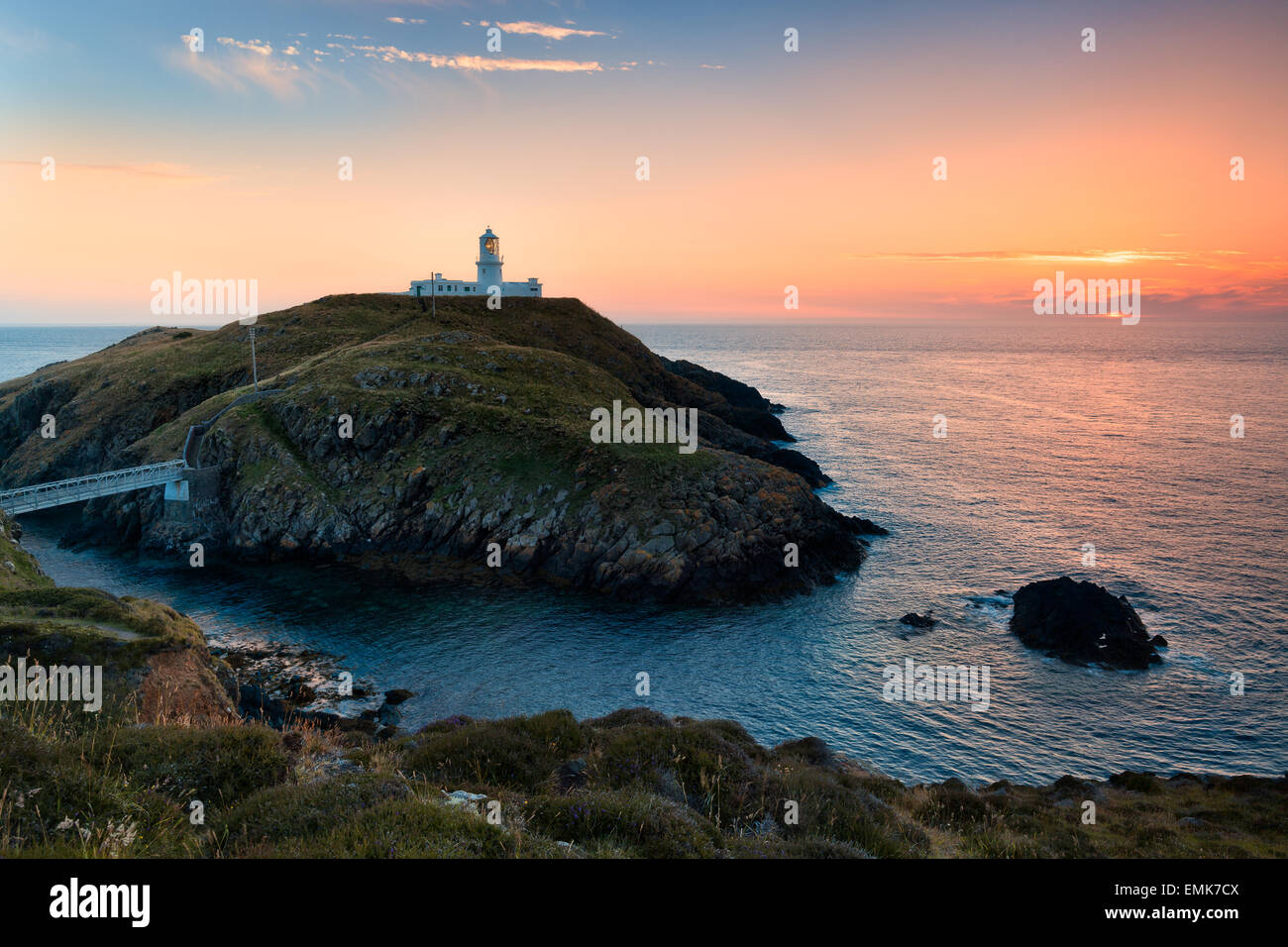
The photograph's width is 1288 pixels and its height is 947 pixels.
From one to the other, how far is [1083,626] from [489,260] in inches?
4233

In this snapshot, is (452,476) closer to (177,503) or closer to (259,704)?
(177,503)

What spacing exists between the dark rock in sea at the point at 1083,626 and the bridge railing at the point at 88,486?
71.2m

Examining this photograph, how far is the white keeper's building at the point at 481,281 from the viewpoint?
388 ft

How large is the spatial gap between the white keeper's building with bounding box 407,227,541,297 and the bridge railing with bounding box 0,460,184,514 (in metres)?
63.4

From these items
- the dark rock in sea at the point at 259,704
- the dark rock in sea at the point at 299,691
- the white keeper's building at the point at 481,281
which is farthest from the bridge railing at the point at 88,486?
the white keeper's building at the point at 481,281

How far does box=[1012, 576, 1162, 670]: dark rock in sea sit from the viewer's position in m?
39.8

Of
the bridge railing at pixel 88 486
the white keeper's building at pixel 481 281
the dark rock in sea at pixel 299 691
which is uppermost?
the white keeper's building at pixel 481 281

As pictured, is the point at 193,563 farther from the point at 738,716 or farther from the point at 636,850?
the point at 636,850

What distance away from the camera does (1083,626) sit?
41344 millimetres

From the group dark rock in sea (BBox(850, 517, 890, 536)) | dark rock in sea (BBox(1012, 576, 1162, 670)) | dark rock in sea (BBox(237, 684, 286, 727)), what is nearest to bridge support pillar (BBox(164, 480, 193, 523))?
dark rock in sea (BBox(237, 684, 286, 727))

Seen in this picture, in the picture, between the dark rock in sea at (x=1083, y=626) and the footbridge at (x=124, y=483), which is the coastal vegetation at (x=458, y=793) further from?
the footbridge at (x=124, y=483)

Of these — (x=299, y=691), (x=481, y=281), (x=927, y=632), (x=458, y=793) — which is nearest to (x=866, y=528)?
(x=927, y=632)
